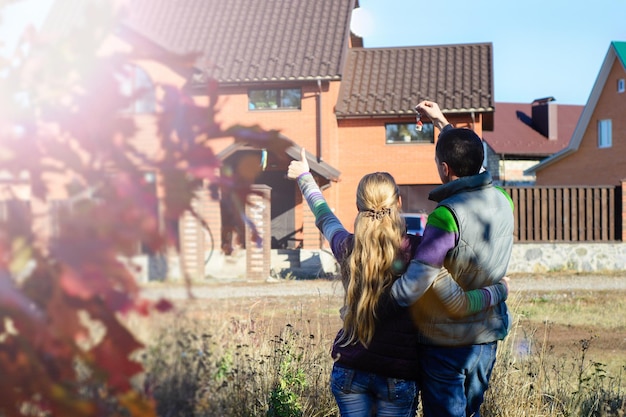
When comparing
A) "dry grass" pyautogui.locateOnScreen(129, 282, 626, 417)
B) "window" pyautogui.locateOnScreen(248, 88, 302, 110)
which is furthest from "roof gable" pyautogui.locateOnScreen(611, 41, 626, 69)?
"dry grass" pyautogui.locateOnScreen(129, 282, 626, 417)

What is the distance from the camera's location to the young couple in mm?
2645

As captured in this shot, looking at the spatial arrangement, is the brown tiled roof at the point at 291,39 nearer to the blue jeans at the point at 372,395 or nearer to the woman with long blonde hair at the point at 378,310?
the woman with long blonde hair at the point at 378,310

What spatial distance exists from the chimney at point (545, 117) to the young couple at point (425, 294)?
36.1m

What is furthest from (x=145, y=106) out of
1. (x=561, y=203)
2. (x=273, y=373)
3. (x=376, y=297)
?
(x=561, y=203)

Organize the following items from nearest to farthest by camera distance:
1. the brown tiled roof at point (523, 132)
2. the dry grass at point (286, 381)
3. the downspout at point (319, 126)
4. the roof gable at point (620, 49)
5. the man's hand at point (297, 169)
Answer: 1. the dry grass at point (286, 381)
2. the man's hand at point (297, 169)
3. the downspout at point (319, 126)
4. the roof gable at point (620, 49)
5. the brown tiled roof at point (523, 132)

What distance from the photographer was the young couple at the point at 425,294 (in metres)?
2.64

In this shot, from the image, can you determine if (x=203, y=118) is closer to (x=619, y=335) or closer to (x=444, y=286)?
(x=444, y=286)

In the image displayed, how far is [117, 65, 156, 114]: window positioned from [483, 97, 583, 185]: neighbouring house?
32.6 meters

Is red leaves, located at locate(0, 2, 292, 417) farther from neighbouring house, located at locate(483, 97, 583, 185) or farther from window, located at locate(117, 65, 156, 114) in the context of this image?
neighbouring house, located at locate(483, 97, 583, 185)

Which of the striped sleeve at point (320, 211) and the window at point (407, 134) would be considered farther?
the window at point (407, 134)

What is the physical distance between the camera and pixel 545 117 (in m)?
37.2

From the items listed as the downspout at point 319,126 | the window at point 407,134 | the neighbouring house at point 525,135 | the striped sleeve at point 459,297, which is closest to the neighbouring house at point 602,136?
the neighbouring house at point 525,135

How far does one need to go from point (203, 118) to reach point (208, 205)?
173 millimetres

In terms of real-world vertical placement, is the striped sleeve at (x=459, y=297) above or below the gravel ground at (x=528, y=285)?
above
